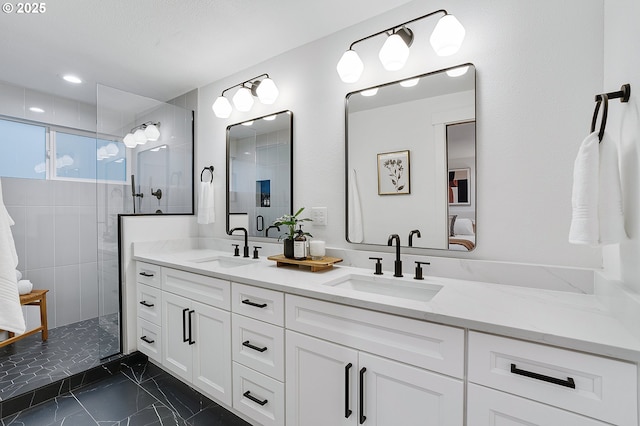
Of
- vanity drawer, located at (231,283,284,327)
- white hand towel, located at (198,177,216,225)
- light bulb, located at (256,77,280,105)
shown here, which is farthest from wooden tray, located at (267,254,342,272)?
light bulb, located at (256,77,280,105)

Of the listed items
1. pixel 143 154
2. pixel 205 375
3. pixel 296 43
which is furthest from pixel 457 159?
pixel 143 154

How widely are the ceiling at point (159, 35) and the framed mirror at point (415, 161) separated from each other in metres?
0.53

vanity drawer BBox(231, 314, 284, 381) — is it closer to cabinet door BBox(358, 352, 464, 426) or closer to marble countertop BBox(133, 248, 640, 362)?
marble countertop BBox(133, 248, 640, 362)

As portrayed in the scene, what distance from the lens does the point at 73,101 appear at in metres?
3.12

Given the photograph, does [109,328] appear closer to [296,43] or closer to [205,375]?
[205,375]

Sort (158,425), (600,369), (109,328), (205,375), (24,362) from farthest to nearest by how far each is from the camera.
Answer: (109,328), (24,362), (205,375), (158,425), (600,369)

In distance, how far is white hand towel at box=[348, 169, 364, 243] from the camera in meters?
1.79

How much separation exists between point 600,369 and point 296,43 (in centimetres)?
220

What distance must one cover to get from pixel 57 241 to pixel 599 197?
4.04m

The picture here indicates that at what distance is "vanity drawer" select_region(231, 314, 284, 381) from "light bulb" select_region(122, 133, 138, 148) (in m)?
1.77

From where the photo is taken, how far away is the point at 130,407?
180 cm

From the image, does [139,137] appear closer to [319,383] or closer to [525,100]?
[319,383]

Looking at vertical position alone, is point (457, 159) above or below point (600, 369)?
above

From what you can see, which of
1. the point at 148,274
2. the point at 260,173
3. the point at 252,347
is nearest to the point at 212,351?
the point at 252,347
